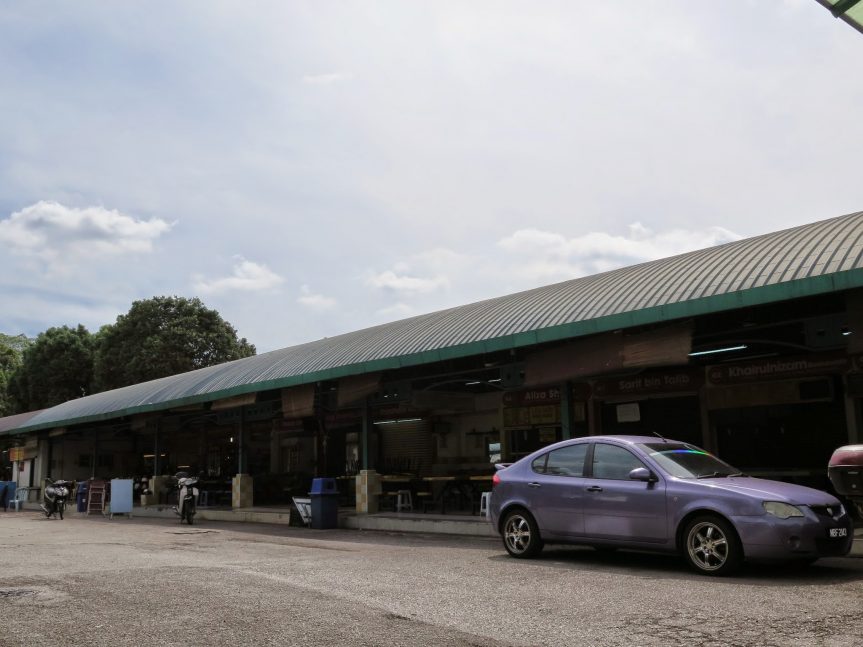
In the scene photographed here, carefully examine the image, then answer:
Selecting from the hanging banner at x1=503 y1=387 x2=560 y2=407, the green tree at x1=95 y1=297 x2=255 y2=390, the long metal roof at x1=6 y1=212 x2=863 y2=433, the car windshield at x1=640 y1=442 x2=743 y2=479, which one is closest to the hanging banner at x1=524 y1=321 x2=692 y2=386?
the long metal roof at x1=6 y1=212 x2=863 y2=433

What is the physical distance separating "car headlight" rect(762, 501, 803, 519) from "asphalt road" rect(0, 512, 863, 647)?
673mm

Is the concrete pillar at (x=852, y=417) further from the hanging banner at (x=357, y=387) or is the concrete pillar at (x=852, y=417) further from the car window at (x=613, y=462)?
the hanging banner at (x=357, y=387)

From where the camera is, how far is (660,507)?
30.1 feet

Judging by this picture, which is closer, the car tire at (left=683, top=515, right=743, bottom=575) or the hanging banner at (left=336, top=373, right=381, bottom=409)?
the car tire at (left=683, top=515, right=743, bottom=575)

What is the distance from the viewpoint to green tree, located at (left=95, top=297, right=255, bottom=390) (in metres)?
50.6

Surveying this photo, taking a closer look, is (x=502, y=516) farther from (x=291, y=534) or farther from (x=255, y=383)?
(x=255, y=383)

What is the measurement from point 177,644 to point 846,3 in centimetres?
902

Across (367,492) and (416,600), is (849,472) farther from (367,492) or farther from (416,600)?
(367,492)

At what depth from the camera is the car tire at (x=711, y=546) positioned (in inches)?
333

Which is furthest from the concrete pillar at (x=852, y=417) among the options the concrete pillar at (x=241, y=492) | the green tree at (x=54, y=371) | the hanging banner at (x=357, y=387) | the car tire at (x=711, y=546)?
the green tree at (x=54, y=371)

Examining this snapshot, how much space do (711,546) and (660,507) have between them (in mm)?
709

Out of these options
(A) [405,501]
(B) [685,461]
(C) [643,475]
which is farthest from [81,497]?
(B) [685,461]

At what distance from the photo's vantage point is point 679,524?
8.98 m

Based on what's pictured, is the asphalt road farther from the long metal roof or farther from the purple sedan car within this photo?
the long metal roof
